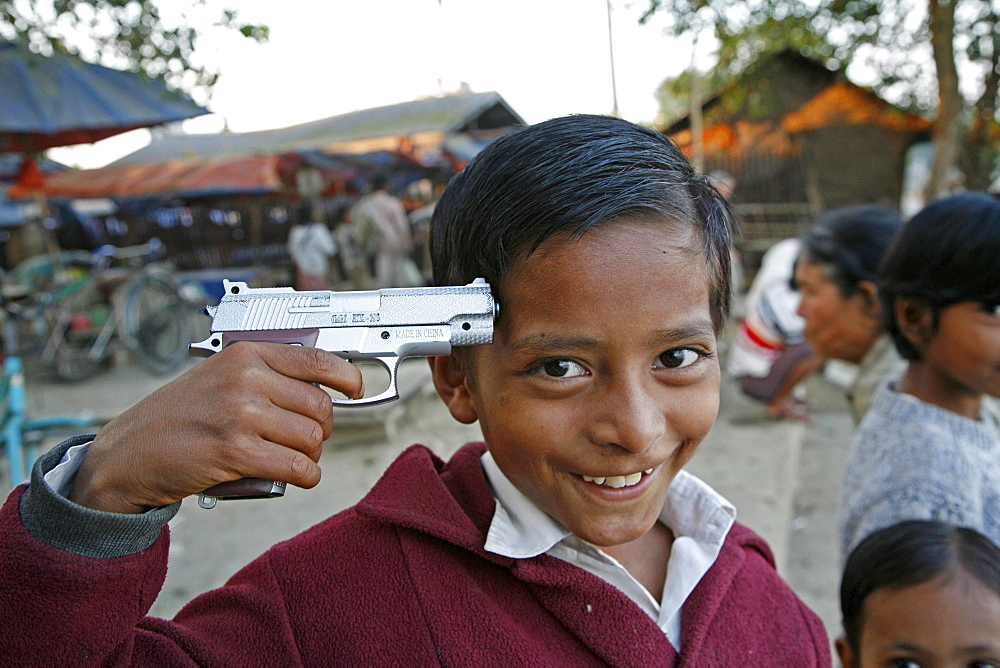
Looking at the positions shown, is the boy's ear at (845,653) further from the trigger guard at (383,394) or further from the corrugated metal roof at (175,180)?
the corrugated metal roof at (175,180)

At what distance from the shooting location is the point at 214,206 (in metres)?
14.2

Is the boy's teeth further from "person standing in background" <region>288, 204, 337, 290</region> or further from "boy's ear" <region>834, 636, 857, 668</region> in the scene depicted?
"person standing in background" <region>288, 204, 337, 290</region>

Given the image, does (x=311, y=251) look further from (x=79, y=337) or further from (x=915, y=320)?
(x=915, y=320)

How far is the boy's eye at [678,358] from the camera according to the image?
1038 millimetres

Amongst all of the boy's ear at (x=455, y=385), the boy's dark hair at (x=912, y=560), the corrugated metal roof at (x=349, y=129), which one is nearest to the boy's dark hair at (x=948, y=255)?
the boy's dark hair at (x=912, y=560)

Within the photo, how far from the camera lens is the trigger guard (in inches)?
38.8

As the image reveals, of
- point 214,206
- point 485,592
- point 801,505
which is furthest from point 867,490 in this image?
point 214,206

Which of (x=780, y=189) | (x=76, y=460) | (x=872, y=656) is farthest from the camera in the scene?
(x=780, y=189)

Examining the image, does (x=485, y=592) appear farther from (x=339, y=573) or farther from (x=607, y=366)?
(x=607, y=366)

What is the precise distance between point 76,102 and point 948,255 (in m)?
5.81

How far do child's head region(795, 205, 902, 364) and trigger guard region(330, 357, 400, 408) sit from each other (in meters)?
2.11

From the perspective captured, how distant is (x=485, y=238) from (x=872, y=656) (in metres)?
1.18

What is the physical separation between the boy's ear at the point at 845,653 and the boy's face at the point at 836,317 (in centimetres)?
136

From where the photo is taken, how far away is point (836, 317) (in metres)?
2.59
